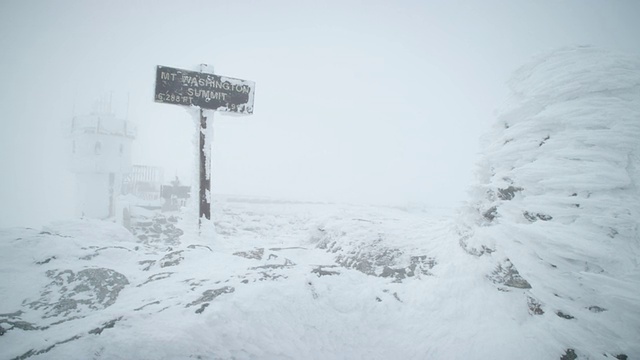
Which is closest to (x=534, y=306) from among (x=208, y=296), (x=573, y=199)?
(x=573, y=199)

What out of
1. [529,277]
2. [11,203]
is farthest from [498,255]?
[11,203]

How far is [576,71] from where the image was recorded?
4230 mm

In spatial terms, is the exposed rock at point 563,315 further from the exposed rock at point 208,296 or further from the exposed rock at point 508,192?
the exposed rock at point 208,296

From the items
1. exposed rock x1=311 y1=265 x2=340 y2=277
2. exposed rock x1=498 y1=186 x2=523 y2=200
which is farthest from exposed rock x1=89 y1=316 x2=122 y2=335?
exposed rock x1=498 y1=186 x2=523 y2=200

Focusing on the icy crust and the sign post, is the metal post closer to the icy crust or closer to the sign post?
the sign post

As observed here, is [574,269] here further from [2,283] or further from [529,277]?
[2,283]

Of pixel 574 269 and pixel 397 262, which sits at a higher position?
pixel 574 269

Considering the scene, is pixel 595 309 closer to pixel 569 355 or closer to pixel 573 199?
pixel 569 355

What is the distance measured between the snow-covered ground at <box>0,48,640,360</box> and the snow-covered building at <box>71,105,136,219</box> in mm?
28409

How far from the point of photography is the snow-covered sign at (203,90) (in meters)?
6.88

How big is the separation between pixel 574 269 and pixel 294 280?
354cm

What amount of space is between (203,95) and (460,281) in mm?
7306

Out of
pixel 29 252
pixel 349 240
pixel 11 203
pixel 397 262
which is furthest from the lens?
pixel 11 203

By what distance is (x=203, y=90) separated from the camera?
723 cm
